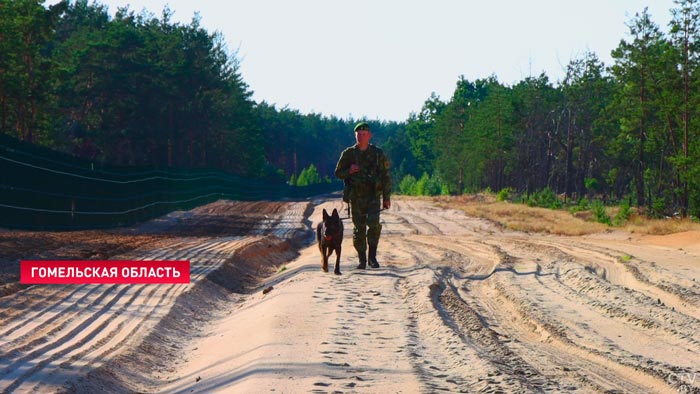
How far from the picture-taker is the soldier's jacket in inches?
565

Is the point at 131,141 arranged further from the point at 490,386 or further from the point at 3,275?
the point at 490,386

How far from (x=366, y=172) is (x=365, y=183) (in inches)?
6.8

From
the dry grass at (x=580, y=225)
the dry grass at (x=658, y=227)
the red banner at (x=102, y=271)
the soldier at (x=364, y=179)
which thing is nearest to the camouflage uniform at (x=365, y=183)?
the soldier at (x=364, y=179)

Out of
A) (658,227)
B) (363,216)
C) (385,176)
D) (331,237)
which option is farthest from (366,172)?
(658,227)

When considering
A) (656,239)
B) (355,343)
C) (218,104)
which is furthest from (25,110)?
(355,343)

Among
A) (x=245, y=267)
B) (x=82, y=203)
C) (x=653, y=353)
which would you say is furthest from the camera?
(x=82, y=203)

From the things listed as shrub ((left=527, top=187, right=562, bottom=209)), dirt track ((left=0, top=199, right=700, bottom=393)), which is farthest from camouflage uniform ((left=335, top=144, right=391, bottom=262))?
shrub ((left=527, top=187, right=562, bottom=209))

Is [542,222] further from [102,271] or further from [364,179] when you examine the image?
[102,271]

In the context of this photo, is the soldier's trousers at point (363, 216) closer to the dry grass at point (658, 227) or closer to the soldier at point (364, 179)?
the soldier at point (364, 179)

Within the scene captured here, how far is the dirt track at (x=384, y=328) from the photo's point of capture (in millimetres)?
6766

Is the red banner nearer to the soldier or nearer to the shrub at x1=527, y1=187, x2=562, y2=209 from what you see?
the soldier

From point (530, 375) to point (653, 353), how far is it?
177 centimetres

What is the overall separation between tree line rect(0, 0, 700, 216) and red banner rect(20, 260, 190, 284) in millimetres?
28557

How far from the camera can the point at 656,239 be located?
26.9 metres
